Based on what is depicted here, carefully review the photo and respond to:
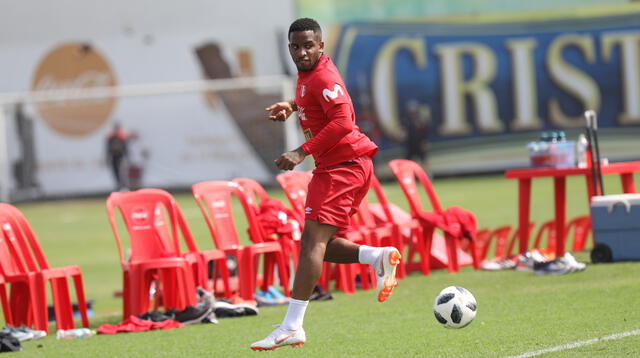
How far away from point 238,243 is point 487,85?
75.0 feet

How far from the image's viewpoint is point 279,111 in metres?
7.43

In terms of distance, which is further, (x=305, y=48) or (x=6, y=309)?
(x=6, y=309)

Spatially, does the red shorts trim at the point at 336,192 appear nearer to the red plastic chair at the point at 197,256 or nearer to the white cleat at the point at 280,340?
the white cleat at the point at 280,340

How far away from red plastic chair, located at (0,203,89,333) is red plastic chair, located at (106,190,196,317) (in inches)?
17.3

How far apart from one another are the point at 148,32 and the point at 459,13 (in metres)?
9.32

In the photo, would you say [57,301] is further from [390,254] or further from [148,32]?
[148,32]

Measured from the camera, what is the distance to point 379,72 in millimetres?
33250

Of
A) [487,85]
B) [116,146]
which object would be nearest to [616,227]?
[116,146]

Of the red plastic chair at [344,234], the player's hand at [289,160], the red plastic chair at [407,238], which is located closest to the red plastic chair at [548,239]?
the red plastic chair at [407,238]

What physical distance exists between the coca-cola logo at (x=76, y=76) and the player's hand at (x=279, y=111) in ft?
86.5

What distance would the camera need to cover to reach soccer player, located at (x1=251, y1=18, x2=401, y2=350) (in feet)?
22.9

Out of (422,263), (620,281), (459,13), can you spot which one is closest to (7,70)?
(459,13)

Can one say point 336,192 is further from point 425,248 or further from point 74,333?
point 425,248

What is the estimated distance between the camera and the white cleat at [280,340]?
6.82m
